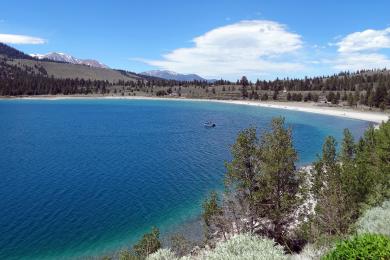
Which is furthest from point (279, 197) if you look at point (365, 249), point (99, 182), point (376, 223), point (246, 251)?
point (99, 182)

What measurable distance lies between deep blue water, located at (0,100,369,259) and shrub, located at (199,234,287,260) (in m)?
27.1

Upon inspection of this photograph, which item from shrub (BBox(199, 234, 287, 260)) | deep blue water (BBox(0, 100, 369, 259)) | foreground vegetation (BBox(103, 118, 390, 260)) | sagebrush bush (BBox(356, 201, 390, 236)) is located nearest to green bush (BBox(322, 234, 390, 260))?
shrub (BBox(199, 234, 287, 260))

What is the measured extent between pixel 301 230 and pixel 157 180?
38.2 metres

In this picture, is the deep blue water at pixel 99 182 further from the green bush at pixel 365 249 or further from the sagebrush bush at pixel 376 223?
the green bush at pixel 365 249

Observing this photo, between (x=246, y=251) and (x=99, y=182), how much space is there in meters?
56.2

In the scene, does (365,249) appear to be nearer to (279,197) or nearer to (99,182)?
(279,197)

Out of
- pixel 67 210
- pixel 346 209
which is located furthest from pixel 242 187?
pixel 67 210

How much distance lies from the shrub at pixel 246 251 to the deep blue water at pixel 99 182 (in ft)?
89.0

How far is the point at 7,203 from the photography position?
5472cm

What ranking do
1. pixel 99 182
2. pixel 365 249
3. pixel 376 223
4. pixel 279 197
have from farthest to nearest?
1. pixel 99 182
2. pixel 279 197
3. pixel 376 223
4. pixel 365 249

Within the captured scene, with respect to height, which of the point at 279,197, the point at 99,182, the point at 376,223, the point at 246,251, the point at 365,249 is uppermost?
the point at 365,249

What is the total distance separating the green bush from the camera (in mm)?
13219

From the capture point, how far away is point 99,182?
6881 centimetres

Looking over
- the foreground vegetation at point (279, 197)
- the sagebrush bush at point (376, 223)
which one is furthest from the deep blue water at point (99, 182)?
the sagebrush bush at point (376, 223)
